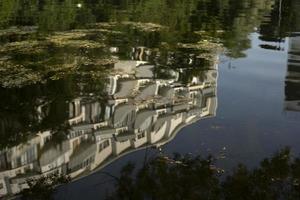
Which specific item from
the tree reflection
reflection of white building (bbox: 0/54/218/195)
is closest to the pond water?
reflection of white building (bbox: 0/54/218/195)

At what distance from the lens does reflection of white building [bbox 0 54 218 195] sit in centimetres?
613

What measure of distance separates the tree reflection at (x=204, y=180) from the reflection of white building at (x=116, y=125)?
72 centimetres

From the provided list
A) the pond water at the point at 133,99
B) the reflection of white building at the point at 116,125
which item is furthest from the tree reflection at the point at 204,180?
the reflection of white building at the point at 116,125

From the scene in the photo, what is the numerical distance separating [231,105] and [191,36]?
6.94 meters

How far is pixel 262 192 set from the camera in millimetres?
5227

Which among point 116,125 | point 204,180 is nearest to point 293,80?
point 116,125

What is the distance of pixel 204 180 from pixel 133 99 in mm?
3351

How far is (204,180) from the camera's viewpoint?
18.2ft

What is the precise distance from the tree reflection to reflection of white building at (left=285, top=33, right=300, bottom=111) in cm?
266

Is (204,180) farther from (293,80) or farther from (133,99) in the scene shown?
(293,80)

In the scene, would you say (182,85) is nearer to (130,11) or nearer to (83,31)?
(83,31)

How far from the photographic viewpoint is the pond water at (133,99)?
6406 mm

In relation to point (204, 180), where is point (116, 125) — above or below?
above

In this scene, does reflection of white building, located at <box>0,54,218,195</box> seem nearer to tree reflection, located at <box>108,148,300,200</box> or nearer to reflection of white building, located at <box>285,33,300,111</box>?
tree reflection, located at <box>108,148,300,200</box>
